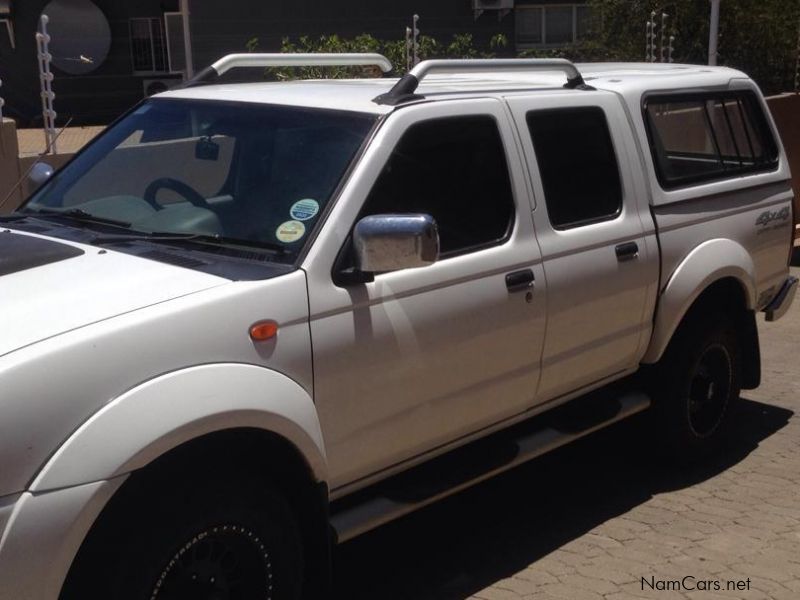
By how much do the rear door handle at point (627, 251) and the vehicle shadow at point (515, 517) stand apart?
1052 millimetres

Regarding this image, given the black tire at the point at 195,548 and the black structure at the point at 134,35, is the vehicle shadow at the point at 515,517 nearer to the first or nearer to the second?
the black tire at the point at 195,548

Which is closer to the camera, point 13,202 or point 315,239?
point 315,239

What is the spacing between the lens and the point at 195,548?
3.23 m

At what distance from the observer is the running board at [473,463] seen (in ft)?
12.8

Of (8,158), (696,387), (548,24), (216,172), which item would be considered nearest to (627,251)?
(696,387)

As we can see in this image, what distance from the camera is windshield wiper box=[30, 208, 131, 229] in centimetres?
410

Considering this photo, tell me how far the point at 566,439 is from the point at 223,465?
1.92 metres

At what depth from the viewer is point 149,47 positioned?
2247 centimetres

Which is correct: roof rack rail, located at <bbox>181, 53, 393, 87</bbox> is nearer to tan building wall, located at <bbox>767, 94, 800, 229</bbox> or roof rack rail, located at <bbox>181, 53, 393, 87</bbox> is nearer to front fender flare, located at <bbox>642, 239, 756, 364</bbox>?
front fender flare, located at <bbox>642, 239, 756, 364</bbox>

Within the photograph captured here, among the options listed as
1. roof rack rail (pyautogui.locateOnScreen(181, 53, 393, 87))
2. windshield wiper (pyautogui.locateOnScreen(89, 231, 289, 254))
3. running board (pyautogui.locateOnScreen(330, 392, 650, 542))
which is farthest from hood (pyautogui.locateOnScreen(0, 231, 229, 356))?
roof rack rail (pyautogui.locateOnScreen(181, 53, 393, 87))

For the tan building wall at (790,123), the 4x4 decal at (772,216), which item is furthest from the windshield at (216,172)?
the tan building wall at (790,123)

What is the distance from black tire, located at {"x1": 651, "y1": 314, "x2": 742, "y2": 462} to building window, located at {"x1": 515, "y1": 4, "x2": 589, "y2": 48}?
Answer: 67.6ft

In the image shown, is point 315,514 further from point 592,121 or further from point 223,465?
point 592,121

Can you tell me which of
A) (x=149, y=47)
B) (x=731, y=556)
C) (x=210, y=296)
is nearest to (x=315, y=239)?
(x=210, y=296)
